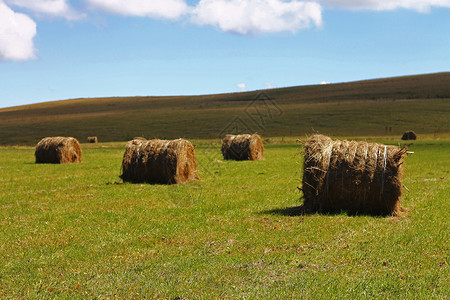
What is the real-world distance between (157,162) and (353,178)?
8.37 metres

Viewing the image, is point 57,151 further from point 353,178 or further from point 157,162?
point 353,178

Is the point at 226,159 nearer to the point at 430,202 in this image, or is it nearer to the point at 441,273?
the point at 430,202

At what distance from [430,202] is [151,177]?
977 cm

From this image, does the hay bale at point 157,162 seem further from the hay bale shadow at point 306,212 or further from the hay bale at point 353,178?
the hay bale at point 353,178

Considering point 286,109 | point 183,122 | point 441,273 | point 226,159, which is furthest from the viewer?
point 286,109

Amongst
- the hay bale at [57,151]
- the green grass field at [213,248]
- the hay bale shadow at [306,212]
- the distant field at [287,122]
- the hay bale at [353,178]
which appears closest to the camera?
the green grass field at [213,248]

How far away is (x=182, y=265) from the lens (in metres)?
7.23

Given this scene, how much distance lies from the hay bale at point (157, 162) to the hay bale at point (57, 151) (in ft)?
33.4

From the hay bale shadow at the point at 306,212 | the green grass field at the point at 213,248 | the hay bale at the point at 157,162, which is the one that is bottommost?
the hay bale shadow at the point at 306,212

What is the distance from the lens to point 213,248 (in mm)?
8180

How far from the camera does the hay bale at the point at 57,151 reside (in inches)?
1045

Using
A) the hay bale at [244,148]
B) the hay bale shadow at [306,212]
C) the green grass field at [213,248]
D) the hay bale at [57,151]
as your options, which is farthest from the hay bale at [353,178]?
the hay bale at [57,151]

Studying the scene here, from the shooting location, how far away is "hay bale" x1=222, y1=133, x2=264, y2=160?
92.8 ft

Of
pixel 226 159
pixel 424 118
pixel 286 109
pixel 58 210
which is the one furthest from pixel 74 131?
pixel 58 210
